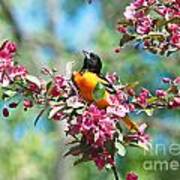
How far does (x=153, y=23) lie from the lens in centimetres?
216

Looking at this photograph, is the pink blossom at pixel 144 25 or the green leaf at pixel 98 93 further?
the pink blossom at pixel 144 25

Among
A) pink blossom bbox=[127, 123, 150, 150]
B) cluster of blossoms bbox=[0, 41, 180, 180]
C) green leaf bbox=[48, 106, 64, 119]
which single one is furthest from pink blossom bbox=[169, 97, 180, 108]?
green leaf bbox=[48, 106, 64, 119]

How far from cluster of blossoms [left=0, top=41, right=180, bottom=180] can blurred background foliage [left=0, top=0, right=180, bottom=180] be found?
470 centimetres

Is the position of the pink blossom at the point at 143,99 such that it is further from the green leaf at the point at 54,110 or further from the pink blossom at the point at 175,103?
the green leaf at the point at 54,110

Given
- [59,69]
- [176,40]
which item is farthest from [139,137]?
[59,69]

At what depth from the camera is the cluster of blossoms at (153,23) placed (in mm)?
2123

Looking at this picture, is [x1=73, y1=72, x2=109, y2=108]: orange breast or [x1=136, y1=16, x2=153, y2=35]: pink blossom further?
[x1=136, y1=16, x2=153, y2=35]: pink blossom

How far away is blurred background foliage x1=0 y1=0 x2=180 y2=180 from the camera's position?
23.9 ft

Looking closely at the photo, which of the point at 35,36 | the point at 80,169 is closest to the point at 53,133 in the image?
the point at 80,169

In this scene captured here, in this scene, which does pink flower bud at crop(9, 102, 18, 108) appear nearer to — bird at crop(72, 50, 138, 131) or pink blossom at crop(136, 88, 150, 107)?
bird at crop(72, 50, 138, 131)

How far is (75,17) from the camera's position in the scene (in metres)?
9.77

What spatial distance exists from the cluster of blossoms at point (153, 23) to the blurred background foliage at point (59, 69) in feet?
14.9

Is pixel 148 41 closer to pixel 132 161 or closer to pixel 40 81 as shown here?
pixel 40 81

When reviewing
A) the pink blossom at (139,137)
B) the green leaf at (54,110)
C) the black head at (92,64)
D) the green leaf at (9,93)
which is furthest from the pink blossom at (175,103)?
the green leaf at (9,93)
